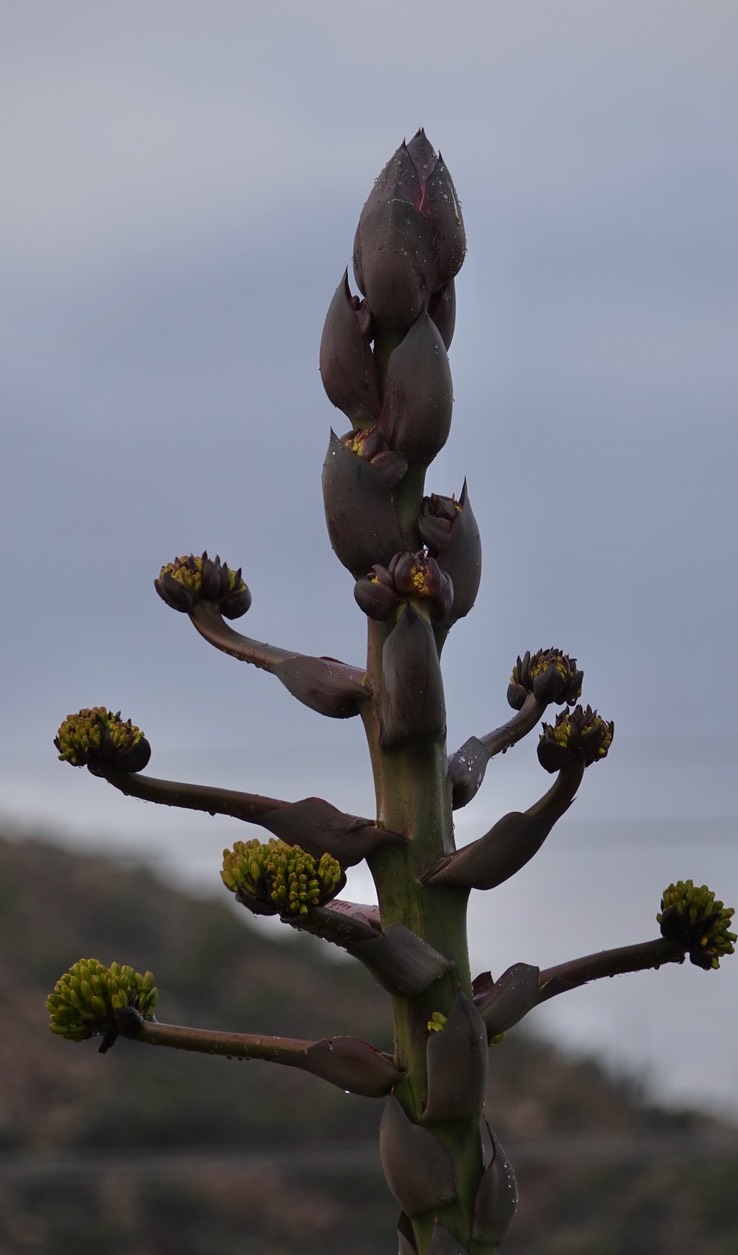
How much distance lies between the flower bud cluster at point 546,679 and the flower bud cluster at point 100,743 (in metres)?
0.89

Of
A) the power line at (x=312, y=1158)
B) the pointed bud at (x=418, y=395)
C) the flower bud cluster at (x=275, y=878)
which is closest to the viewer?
the flower bud cluster at (x=275, y=878)

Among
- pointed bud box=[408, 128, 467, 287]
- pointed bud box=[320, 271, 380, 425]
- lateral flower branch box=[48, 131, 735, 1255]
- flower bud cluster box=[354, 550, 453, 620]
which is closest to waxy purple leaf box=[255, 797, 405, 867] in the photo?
lateral flower branch box=[48, 131, 735, 1255]

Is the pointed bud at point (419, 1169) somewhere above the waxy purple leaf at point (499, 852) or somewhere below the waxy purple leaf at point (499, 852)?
below

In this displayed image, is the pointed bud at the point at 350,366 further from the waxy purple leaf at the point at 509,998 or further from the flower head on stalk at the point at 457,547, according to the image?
the waxy purple leaf at the point at 509,998

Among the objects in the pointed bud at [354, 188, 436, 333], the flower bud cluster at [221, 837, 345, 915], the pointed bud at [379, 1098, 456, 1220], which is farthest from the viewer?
the pointed bud at [354, 188, 436, 333]

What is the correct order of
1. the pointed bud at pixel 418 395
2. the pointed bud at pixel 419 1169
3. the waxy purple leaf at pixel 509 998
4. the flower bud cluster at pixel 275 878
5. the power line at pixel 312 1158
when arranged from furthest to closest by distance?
1. the power line at pixel 312 1158
2. the pointed bud at pixel 418 395
3. the waxy purple leaf at pixel 509 998
4. the pointed bud at pixel 419 1169
5. the flower bud cluster at pixel 275 878

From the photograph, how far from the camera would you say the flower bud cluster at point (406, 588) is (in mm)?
3299

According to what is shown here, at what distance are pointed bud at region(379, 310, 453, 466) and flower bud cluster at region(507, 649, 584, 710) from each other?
568 millimetres

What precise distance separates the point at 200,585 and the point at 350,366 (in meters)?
→ 0.64

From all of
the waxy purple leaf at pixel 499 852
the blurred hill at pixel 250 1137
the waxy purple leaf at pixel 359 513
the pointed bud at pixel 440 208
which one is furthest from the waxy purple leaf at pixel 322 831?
the blurred hill at pixel 250 1137

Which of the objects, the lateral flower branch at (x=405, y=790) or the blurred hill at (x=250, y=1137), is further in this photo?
the blurred hill at (x=250, y=1137)

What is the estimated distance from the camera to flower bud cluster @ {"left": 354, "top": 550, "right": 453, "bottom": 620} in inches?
130

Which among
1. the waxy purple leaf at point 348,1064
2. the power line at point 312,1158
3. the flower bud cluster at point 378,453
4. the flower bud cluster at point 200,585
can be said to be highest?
the power line at point 312,1158

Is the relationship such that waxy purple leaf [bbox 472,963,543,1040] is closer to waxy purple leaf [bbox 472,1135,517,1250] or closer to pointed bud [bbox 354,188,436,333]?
waxy purple leaf [bbox 472,1135,517,1250]
